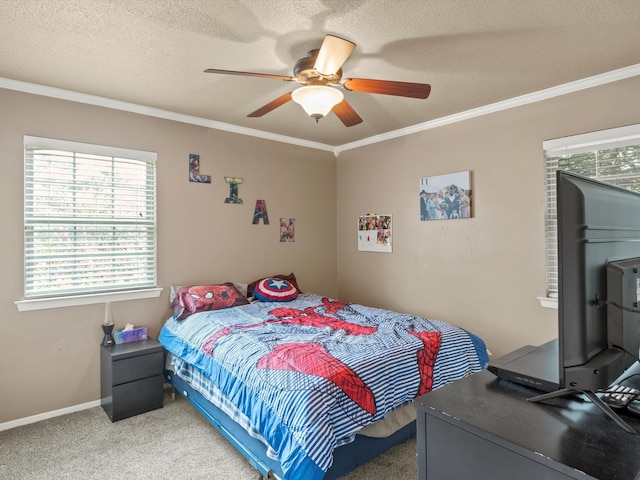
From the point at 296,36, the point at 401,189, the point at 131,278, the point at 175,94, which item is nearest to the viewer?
the point at 296,36

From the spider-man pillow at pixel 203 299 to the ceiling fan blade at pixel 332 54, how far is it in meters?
2.12

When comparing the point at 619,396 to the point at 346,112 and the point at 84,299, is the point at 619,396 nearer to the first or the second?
the point at 346,112

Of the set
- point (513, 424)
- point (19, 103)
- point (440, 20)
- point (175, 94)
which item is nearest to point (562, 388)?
point (513, 424)

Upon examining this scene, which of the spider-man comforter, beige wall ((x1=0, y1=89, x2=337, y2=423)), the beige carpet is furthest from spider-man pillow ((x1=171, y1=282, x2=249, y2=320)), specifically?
the beige carpet

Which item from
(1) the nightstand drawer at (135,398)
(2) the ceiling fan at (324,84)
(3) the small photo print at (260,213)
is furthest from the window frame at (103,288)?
(2) the ceiling fan at (324,84)

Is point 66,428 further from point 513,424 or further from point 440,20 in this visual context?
point 440,20

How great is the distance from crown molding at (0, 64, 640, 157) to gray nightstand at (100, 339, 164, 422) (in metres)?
2.00

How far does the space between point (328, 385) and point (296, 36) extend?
188cm

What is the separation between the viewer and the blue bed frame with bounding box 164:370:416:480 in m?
1.89

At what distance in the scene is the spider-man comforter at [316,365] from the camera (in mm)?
1720

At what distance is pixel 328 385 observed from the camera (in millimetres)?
1810

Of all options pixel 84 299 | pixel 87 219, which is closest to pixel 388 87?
pixel 87 219

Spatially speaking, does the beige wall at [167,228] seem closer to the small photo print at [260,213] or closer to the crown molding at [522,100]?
the small photo print at [260,213]

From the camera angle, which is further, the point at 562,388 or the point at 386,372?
the point at 386,372
